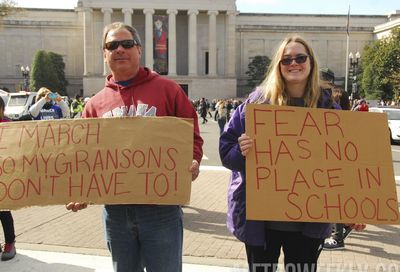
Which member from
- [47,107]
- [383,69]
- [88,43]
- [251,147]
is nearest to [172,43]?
Answer: [88,43]

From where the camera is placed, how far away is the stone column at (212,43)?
7231cm

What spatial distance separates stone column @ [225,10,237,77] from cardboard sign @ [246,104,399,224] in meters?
70.9

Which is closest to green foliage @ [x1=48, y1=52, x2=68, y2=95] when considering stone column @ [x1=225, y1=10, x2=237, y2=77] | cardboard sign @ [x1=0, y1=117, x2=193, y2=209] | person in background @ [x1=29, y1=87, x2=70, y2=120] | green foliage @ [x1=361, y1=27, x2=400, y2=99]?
stone column @ [x1=225, y1=10, x2=237, y2=77]

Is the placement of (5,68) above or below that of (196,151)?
above

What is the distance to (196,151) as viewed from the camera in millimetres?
3340

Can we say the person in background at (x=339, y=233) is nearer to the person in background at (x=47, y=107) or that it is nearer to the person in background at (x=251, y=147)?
the person in background at (x=251, y=147)

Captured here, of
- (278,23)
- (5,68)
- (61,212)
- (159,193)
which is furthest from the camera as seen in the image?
(278,23)

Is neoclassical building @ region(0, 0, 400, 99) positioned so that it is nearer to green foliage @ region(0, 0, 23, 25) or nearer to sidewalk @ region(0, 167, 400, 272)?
green foliage @ region(0, 0, 23, 25)

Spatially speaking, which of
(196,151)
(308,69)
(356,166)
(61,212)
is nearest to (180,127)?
(196,151)

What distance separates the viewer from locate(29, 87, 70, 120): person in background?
8758 mm

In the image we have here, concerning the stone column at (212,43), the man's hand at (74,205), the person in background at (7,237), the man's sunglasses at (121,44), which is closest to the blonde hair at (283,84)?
the man's sunglasses at (121,44)

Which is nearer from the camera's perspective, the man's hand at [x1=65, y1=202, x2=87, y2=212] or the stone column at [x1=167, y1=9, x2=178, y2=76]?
the man's hand at [x1=65, y1=202, x2=87, y2=212]

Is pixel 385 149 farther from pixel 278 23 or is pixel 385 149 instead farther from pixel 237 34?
pixel 278 23

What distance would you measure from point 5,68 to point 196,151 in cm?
8116
